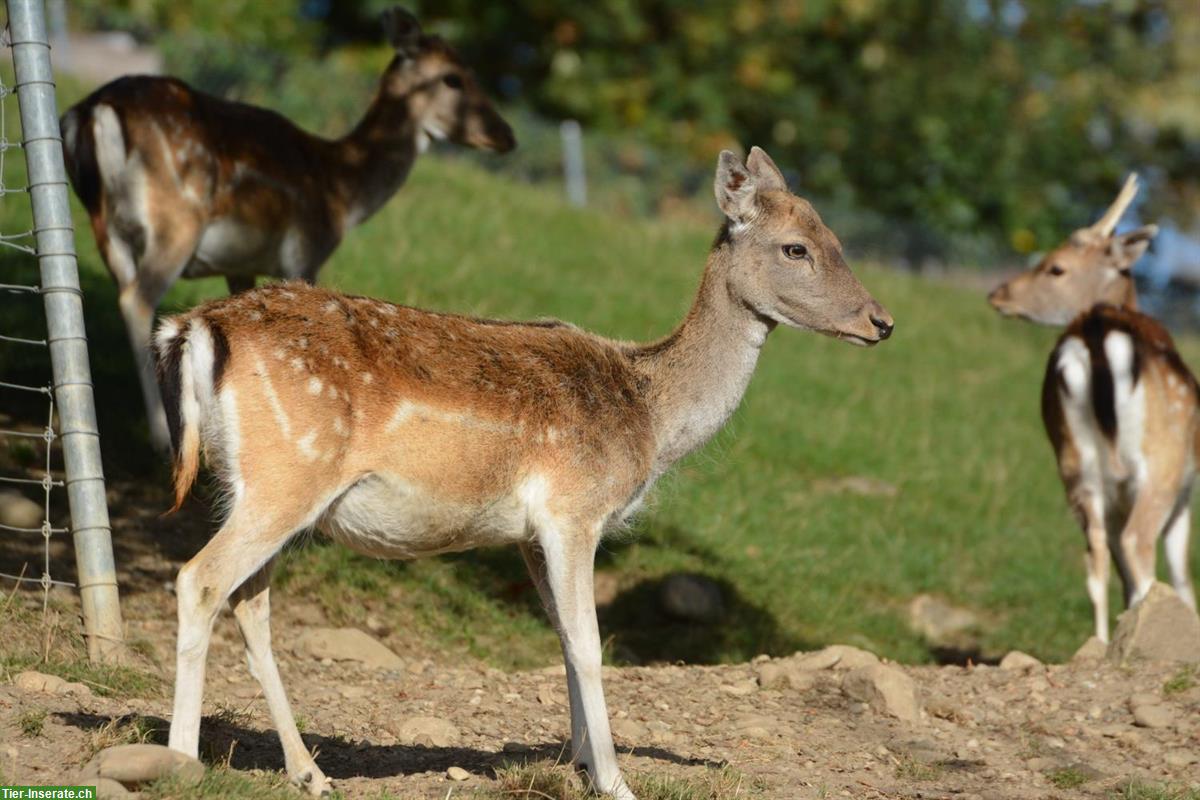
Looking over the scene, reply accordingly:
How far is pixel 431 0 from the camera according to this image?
25500 millimetres

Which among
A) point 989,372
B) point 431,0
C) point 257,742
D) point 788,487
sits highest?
point 431,0

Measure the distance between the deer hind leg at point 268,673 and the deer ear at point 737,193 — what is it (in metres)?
2.21

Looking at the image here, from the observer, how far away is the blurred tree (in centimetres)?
2441

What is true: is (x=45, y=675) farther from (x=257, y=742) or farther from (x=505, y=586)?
Result: (x=505, y=586)

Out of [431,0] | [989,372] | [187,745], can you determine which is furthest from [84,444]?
[431,0]

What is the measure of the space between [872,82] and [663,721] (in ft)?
71.7

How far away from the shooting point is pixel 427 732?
5930 mm

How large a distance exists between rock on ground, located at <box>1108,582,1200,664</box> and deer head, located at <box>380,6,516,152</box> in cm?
495

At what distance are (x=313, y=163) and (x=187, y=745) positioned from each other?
16.6ft

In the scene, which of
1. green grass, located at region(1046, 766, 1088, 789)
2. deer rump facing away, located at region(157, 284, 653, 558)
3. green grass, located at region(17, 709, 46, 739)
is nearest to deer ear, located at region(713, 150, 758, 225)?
deer rump facing away, located at region(157, 284, 653, 558)

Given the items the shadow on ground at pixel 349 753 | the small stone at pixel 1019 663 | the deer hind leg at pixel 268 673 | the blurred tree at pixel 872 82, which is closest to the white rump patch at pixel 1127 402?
the small stone at pixel 1019 663

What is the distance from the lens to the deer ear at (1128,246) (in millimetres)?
10102

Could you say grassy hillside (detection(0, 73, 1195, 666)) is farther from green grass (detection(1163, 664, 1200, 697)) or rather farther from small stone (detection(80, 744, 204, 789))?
small stone (detection(80, 744, 204, 789))

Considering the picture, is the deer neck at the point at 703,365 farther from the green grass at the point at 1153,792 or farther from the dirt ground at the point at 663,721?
the green grass at the point at 1153,792
